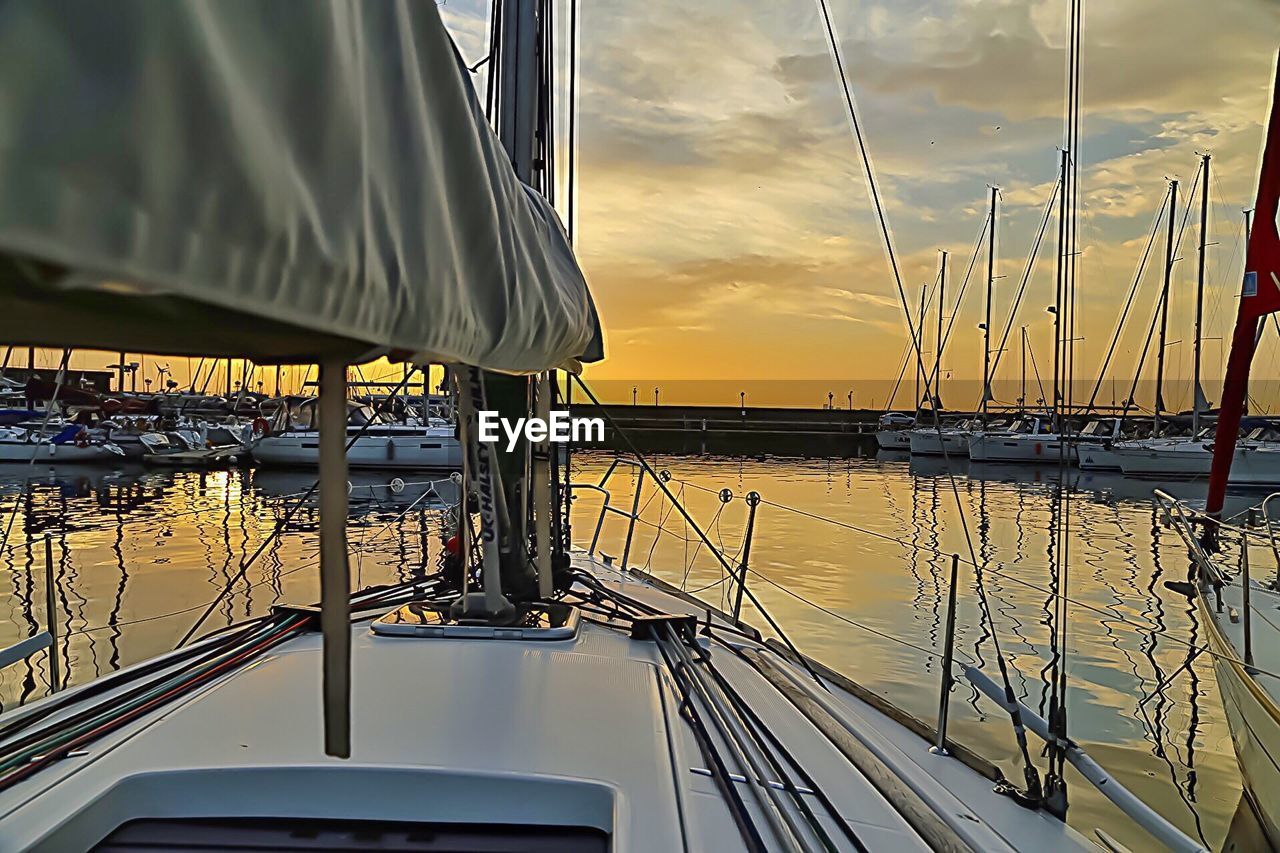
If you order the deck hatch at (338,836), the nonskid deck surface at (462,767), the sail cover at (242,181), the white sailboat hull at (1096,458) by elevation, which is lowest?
the white sailboat hull at (1096,458)

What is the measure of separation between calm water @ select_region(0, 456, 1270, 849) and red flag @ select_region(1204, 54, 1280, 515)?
127 cm

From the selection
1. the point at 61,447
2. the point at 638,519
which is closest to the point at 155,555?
the point at 638,519

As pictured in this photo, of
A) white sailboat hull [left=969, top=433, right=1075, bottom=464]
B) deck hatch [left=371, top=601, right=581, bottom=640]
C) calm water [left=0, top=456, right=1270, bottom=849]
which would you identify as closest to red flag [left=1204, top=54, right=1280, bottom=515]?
calm water [left=0, top=456, right=1270, bottom=849]

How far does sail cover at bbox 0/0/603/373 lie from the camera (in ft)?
1.82

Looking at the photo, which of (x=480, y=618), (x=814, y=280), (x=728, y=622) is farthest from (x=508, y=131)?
(x=814, y=280)

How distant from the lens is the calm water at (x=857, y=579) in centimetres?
553

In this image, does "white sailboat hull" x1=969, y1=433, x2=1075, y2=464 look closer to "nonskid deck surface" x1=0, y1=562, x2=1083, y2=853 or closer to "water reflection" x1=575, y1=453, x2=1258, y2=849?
"water reflection" x1=575, y1=453, x2=1258, y2=849

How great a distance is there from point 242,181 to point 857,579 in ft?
34.4

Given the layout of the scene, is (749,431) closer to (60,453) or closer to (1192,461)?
(1192,461)

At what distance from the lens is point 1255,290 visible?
482cm

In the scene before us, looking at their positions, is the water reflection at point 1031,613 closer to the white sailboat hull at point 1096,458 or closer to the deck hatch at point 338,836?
the deck hatch at point 338,836

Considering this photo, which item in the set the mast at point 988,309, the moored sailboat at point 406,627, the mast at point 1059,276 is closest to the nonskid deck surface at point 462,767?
the moored sailboat at point 406,627

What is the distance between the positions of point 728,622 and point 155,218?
4.09m

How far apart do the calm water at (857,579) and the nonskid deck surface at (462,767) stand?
0.79 m
